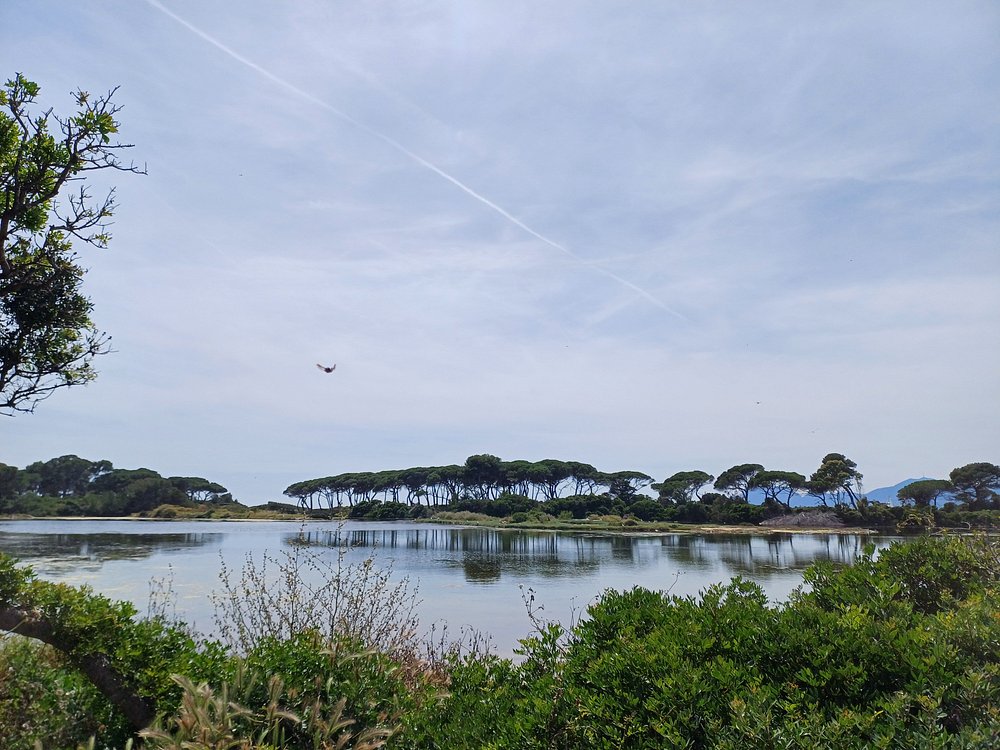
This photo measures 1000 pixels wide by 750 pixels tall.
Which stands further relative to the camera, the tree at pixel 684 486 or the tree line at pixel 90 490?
the tree at pixel 684 486

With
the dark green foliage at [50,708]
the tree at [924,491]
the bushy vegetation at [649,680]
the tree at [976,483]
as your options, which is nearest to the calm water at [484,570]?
the dark green foliage at [50,708]

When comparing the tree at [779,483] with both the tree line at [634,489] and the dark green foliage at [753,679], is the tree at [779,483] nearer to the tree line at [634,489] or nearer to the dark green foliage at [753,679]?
the tree line at [634,489]

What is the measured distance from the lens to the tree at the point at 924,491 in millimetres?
50219

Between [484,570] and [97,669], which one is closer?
[97,669]

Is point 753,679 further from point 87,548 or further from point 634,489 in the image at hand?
point 634,489

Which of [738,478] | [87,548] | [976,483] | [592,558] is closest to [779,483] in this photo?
[738,478]

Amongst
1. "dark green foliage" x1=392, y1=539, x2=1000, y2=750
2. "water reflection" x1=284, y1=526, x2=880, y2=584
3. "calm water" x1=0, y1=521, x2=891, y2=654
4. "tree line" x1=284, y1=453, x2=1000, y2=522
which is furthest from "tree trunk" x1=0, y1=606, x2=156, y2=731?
"tree line" x1=284, y1=453, x2=1000, y2=522

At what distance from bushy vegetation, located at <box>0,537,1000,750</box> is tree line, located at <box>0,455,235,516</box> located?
60.5 m

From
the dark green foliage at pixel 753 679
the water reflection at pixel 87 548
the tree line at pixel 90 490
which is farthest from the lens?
the tree line at pixel 90 490

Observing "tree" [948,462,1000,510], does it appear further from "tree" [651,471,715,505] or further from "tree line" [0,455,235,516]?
"tree line" [0,455,235,516]

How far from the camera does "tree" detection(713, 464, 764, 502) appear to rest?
70.8m

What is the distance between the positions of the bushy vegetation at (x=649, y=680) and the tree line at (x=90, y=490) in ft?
198

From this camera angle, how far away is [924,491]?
168ft

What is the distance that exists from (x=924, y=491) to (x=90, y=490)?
81535 millimetres
